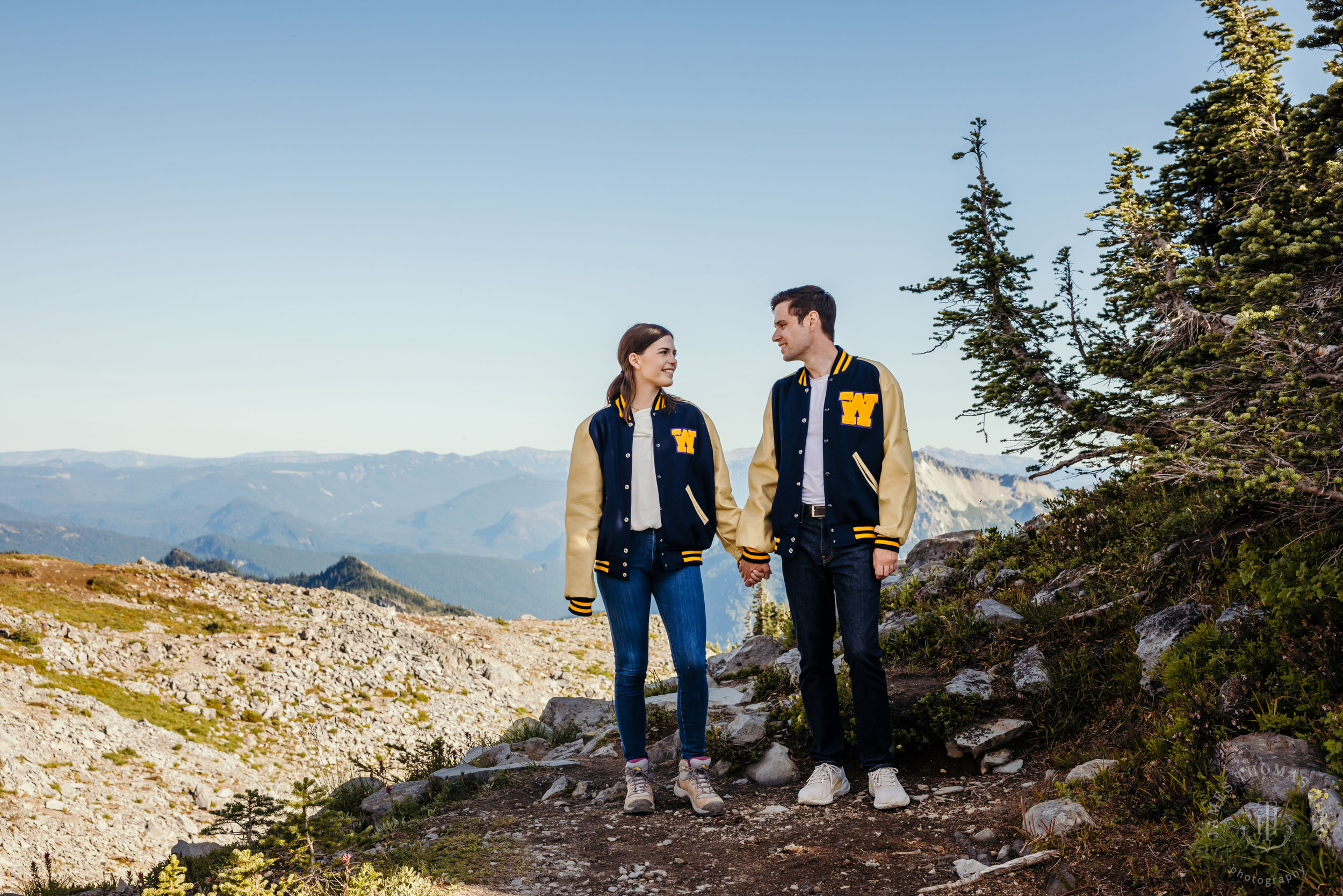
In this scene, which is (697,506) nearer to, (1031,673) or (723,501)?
(723,501)

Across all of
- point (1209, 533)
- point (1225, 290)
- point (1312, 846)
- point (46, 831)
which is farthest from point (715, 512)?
point (46, 831)

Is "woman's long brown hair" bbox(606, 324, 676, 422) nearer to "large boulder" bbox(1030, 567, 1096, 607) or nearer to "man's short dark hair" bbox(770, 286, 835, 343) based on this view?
"man's short dark hair" bbox(770, 286, 835, 343)

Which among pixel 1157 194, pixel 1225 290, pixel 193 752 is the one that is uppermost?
pixel 1157 194

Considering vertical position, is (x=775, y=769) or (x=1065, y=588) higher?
(x=1065, y=588)

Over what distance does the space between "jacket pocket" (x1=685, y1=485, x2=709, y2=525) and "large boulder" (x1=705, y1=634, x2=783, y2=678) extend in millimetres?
5541

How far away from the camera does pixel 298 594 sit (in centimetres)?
3175

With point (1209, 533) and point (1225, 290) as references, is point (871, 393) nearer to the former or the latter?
point (1225, 290)

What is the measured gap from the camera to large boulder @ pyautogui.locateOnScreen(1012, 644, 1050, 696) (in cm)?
612

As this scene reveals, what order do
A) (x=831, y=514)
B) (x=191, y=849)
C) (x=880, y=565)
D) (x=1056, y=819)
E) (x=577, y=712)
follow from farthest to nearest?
(x=577, y=712), (x=191, y=849), (x=831, y=514), (x=880, y=565), (x=1056, y=819)

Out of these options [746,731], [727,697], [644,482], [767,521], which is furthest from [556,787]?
[767,521]

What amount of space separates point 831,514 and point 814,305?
1471mm

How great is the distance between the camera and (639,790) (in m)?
5.55

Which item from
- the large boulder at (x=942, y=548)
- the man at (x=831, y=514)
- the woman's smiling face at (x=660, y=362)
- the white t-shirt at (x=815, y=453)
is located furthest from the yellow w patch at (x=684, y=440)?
the large boulder at (x=942, y=548)

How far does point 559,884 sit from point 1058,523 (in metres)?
7.85
